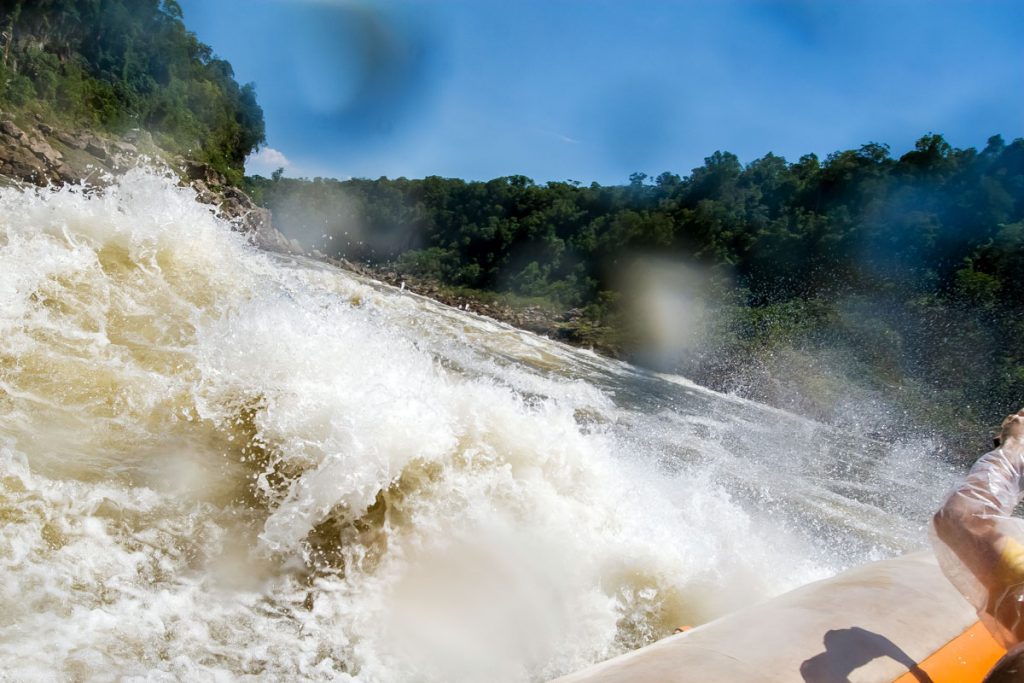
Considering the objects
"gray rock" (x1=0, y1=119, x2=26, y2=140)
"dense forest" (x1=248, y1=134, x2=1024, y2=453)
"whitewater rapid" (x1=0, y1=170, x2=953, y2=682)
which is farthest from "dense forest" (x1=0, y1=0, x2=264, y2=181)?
"whitewater rapid" (x1=0, y1=170, x2=953, y2=682)

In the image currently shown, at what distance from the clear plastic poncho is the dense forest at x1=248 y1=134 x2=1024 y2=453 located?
1945 centimetres

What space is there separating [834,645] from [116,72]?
157 feet

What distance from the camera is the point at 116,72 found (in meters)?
38.9

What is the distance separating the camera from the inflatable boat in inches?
54.2

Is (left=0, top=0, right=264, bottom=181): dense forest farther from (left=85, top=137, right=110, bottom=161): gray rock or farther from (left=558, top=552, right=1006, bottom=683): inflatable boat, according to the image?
(left=558, top=552, right=1006, bottom=683): inflatable boat

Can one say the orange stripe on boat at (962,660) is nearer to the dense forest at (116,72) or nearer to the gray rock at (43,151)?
the gray rock at (43,151)

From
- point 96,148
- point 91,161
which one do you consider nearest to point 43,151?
point 91,161

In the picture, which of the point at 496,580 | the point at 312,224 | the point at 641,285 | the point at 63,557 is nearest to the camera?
the point at 63,557

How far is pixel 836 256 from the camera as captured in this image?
121ft

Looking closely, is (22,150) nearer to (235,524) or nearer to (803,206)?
(235,524)

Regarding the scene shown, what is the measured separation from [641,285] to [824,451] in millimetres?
31086

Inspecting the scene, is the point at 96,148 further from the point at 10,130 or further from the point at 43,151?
the point at 10,130

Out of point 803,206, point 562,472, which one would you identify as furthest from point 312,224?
point 562,472

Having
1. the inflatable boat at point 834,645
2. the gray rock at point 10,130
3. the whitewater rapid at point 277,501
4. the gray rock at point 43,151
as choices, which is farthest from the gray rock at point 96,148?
the inflatable boat at point 834,645
